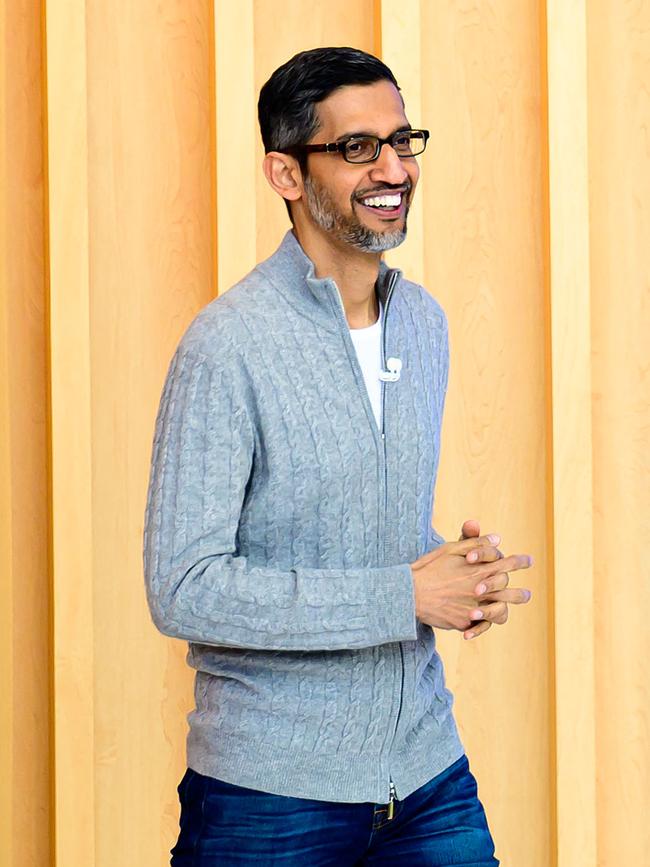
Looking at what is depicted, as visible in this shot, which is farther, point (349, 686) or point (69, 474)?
point (69, 474)

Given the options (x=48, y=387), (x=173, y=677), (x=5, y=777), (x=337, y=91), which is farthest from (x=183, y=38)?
(x=5, y=777)

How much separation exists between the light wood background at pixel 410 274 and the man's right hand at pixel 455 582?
3.86 feet

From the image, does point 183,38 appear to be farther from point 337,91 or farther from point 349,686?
point 349,686

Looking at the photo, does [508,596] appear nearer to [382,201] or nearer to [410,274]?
[382,201]

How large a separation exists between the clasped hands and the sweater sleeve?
23 mm

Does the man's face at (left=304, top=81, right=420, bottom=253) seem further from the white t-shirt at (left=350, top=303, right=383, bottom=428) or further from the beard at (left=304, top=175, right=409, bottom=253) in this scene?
the white t-shirt at (left=350, top=303, right=383, bottom=428)

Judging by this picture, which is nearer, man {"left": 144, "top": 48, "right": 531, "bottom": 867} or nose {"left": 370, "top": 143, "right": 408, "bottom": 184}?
man {"left": 144, "top": 48, "right": 531, "bottom": 867}

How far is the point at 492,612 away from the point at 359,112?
0.66 metres

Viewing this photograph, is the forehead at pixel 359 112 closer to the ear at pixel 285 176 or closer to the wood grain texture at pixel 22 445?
the ear at pixel 285 176

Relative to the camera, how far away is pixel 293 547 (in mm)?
1574

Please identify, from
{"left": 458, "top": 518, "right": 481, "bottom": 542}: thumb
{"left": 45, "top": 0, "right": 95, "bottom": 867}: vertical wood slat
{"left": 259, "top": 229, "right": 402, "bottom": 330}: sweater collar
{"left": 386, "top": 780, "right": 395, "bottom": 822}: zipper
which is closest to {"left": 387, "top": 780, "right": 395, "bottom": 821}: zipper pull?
{"left": 386, "top": 780, "right": 395, "bottom": 822}: zipper

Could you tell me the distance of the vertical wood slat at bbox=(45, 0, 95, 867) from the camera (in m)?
2.51

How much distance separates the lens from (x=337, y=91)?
5.53 feet

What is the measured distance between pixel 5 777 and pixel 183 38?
1565mm
